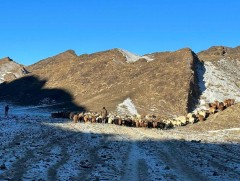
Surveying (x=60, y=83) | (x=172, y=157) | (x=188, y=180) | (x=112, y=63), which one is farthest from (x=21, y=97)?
(x=188, y=180)

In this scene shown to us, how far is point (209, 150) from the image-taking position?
27.1 m

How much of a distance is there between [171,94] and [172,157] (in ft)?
182

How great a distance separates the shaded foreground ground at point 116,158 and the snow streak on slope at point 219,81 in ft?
145

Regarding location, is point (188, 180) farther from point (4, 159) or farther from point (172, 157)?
point (4, 159)

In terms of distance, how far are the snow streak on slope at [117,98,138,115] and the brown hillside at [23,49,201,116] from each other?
951mm

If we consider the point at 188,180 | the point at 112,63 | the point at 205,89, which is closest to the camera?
the point at 188,180

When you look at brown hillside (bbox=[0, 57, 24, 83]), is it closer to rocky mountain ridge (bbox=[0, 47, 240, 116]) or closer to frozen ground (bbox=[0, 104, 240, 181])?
rocky mountain ridge (bbox=[0, 47, 240, 116])

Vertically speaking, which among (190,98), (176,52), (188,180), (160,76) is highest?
(176,52)

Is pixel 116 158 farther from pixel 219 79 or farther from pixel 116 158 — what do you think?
pixel 219 79

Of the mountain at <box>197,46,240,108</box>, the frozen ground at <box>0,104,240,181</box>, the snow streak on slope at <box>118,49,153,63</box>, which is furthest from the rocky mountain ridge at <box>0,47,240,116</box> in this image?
the frozen ground at <box>0,104,240,181</box>

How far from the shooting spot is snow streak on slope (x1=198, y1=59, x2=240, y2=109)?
77.7 metres

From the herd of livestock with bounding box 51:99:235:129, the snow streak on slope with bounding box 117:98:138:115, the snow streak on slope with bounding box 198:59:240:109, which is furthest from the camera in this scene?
the snow streak on slope with bounding box 198:59:240:109

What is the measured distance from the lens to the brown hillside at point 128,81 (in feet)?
245

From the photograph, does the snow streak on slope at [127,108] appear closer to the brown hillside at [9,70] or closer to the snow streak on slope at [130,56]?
the snow streak on slope at [130,56]
